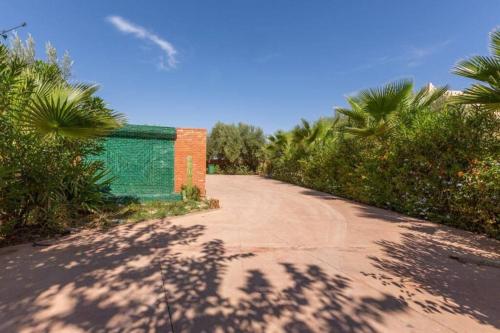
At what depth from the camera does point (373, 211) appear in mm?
7617

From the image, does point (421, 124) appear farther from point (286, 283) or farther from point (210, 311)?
point (210, 311)

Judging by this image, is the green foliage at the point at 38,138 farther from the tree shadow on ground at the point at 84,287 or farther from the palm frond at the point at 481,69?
the palm frond at the point at 481,69

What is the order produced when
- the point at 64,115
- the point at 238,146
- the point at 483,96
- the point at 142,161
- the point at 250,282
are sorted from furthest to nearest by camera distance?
the point at 238,146 < the point at 142,161 < the point at 483,96 < the point at 64,115 < the point at 250,282

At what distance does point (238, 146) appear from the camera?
25.9 m

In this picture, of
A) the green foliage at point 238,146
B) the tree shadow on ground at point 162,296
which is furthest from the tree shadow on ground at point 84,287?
the green foliage at point 238,146

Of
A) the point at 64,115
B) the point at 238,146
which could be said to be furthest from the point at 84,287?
the point at 238,146

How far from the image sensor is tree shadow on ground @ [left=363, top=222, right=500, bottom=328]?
2684mm

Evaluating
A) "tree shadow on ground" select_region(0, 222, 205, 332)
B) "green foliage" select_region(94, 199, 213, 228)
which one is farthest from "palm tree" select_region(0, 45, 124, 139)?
"green foliage" select_region(94, 199, 213, 228)

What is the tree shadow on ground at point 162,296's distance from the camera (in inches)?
90.8

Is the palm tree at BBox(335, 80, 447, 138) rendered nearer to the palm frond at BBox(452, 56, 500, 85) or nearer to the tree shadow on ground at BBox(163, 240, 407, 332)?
the palm frond at BBox(452, 56, 500, 85)

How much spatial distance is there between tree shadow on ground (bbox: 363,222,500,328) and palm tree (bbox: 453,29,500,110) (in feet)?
7.96

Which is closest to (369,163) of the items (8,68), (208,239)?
(208,239)

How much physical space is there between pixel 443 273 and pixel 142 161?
26.6 feet

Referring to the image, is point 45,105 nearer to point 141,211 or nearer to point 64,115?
point 64,115
